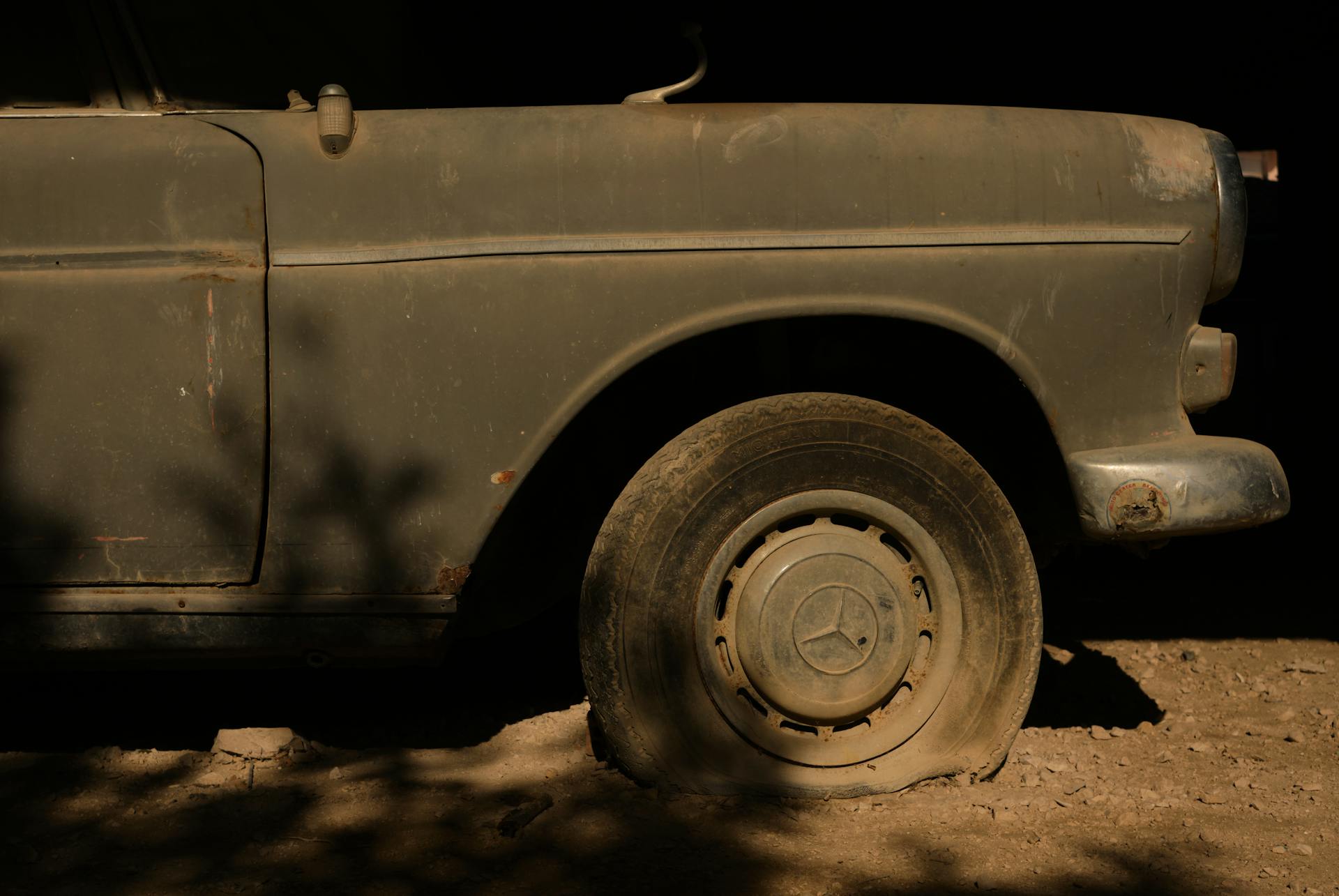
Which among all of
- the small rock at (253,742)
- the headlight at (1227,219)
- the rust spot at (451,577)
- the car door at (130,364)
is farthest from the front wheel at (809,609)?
the small rock at (253,742)

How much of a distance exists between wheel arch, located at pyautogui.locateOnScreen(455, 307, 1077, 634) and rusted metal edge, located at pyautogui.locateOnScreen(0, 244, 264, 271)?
658 mm

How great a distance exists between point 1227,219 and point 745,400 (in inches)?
41.6

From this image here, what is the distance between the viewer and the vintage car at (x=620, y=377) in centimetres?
220

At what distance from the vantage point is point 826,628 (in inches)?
91.1

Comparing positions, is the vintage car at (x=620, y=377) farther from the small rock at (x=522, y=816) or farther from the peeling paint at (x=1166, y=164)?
the small rock at (x=522, y=816)

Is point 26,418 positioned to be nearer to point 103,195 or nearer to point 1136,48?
point 103,195

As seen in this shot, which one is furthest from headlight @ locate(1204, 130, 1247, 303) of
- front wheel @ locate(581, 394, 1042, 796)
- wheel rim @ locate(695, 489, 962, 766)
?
wheel rim @ locate(695, 489, 962, 766)

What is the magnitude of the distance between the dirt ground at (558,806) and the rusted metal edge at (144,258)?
1.10 m

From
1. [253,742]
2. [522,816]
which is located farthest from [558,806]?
[253,742]

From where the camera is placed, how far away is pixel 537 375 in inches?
88.0

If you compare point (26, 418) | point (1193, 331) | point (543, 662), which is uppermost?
point (1193, 331)

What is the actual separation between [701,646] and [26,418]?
4.40 ft

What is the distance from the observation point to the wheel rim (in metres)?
2.32

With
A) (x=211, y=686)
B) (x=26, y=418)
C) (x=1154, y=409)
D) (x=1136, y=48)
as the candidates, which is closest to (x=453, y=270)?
(x=26, y=418)
